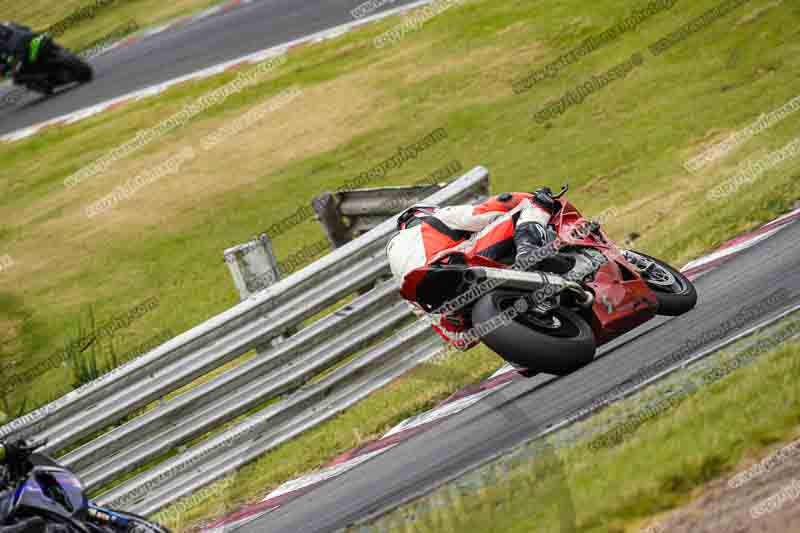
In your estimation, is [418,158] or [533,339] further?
[418,158]

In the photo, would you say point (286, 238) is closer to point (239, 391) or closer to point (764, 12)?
point (239, 391)

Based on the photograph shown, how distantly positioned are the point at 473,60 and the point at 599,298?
10278 mm

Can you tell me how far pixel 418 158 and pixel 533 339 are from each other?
8.51 metres

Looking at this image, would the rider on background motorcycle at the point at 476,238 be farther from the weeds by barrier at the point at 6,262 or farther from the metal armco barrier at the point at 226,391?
the weeds by barrier at the point at 6,262

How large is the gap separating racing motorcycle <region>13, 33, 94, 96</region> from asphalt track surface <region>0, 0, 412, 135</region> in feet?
0.88

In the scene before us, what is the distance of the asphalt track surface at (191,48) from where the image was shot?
774 inches

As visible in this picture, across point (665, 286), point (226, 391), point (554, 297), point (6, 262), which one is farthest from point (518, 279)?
point (6, 262)

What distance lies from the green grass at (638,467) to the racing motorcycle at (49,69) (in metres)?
17.5

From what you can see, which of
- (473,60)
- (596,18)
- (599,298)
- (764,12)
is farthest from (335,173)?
(599,298)

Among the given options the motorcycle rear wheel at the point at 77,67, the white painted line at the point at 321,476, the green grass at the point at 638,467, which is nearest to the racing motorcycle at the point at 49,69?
the motorcycle rear wheel at the point at 77,67

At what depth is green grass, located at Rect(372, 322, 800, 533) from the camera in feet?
14.3

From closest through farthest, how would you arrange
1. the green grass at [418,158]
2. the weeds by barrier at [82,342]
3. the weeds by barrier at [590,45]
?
the green grass at [418,158]
the weeds by barrier at [82,342]
the weeds by barrier at [590,45]

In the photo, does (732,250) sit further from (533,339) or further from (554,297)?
(533,339)

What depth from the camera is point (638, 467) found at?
4.68m
